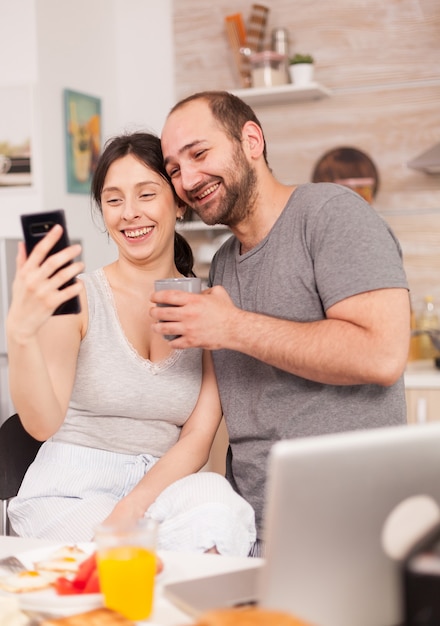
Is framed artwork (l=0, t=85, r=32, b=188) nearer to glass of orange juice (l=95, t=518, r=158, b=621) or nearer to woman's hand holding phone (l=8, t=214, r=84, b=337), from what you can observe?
woman's hand holding phone (l=8, t=214, r=84, b=337)

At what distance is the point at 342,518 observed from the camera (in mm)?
849

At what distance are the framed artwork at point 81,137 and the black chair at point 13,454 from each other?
209 centimetres

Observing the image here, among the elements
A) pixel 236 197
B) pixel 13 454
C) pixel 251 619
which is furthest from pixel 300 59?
pixel 251 619

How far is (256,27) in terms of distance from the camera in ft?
12.5

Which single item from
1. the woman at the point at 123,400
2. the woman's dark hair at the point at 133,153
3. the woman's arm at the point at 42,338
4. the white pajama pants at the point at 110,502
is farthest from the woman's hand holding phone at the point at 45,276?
the woman's dark hair at the point at 133,153

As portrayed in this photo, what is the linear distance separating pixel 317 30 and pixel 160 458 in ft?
8.54

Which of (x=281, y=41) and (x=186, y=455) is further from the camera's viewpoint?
(x=281, y=41)

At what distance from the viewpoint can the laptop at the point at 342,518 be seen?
82cm

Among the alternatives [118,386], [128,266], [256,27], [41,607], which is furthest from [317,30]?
[41,607]

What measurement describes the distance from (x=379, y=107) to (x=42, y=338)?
2.46 m

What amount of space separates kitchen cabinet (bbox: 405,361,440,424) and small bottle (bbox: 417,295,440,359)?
44cm

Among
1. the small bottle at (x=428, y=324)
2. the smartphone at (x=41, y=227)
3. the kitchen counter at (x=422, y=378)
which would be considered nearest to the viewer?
the smartphone at (x=41, y=227)

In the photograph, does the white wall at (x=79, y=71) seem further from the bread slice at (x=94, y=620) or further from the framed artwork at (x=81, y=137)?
the bread slice at (x=94, y=620)

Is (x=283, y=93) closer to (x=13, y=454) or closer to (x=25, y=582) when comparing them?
(x=13, y=454)
